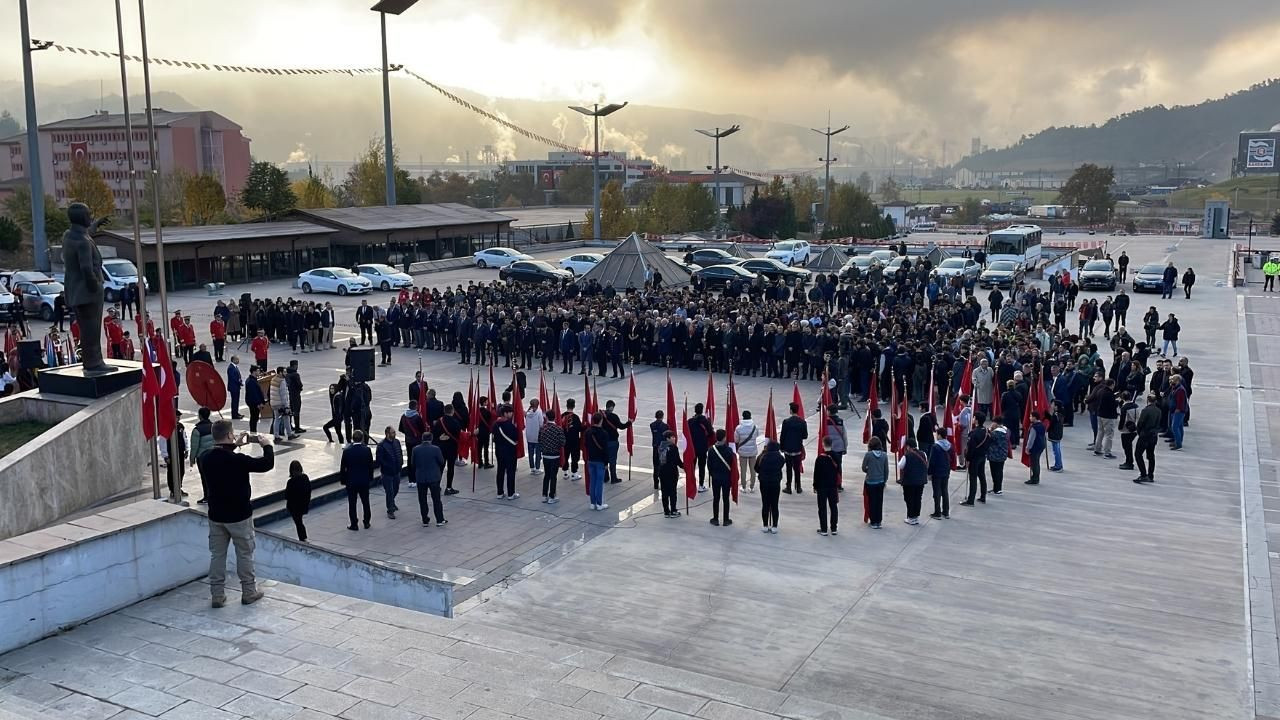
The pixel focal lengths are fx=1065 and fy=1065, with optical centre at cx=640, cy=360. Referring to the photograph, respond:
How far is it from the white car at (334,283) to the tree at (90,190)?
25.2 metres

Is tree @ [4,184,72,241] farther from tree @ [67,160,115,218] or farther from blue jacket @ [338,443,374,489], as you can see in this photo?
blue jacket @ [338,443,374,489]

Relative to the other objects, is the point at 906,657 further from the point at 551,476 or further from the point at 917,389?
the point at 917,389

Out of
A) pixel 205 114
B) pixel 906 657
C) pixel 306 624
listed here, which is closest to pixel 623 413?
pixel 906 657

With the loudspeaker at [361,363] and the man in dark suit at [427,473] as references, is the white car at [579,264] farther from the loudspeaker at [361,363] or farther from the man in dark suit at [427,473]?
the man in dark suit at [427,473]

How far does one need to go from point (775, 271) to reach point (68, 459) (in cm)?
3540

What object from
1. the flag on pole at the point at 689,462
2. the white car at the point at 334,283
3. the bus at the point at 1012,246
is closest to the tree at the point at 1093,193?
the bus at the point at 1012,246

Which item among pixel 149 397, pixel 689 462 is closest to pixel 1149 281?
pixel 689 462

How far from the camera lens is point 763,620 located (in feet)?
36.3

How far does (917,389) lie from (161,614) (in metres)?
16.9

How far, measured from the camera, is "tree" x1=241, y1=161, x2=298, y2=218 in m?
66.1

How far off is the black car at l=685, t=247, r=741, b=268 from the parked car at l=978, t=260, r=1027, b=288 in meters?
10.9

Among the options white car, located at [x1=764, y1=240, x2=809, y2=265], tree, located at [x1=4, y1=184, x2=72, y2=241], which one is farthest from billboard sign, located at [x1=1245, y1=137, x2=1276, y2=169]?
tree, located at [x1=4, y1=184, x2=72, y2=241]

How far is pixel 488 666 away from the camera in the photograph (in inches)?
309

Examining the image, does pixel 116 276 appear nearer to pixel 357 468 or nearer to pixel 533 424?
pixel 533 424
